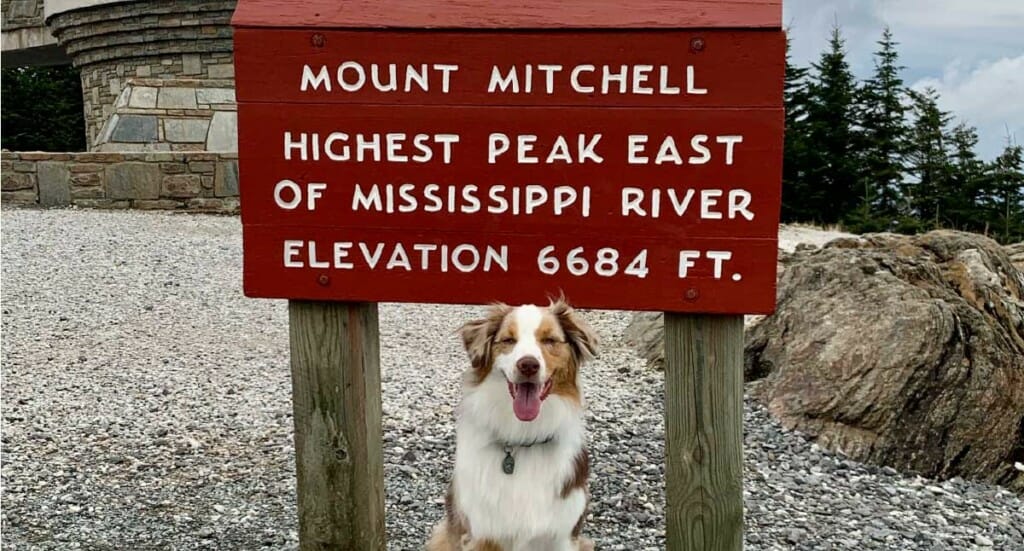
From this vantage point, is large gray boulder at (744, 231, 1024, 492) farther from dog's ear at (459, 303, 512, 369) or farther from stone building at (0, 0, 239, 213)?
stone building at (0, 0, 239, 213)

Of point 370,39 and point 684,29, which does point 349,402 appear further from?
point 684,29

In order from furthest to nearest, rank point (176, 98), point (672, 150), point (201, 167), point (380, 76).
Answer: point (176, 98) < point (201, 167) < point (380, 76) < point (672, 150)

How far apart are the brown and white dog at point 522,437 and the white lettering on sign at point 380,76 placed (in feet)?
2.56

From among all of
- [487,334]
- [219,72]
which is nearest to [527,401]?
[487,334]

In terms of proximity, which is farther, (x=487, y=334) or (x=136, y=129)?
(x=136, y=129)

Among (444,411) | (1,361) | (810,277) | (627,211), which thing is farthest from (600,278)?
(1,361)

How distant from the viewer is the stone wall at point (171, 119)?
15.8 metres

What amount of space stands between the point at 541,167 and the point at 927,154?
26108 millimetres

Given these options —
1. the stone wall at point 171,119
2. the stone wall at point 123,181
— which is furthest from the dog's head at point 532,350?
the stone wall at point 171,119

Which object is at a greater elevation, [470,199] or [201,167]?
[201,167]

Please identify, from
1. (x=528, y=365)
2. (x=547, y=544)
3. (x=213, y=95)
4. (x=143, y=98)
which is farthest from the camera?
(x=213, y=95)

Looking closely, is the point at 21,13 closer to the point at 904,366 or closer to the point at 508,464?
the point at 904,366

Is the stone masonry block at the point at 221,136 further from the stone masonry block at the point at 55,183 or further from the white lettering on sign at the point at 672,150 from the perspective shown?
the white lettering on sign at the point at 672,150

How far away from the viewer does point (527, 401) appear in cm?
309
